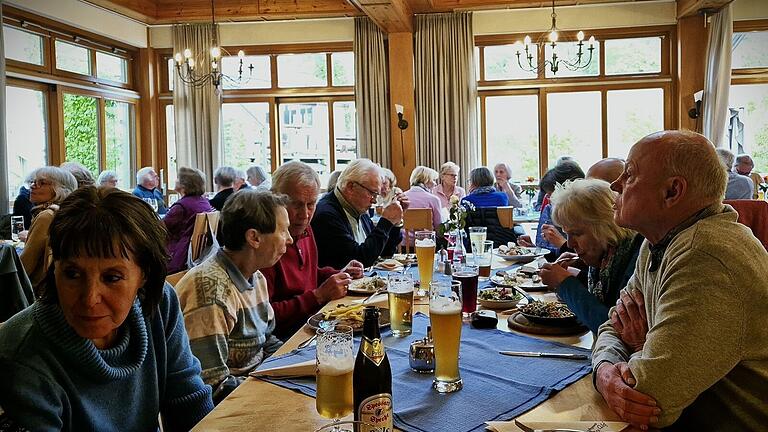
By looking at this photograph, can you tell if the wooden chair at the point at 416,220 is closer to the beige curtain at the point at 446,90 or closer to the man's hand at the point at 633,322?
the man's hand at the point at 633,322

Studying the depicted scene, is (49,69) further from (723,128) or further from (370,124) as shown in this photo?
(723,128)

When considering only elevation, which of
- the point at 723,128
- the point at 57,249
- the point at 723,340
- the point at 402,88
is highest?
the point at 402,88

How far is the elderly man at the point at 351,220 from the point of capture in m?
3.63

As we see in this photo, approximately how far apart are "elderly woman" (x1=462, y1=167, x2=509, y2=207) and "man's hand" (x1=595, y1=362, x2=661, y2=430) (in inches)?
178

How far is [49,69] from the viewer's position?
7559 mm

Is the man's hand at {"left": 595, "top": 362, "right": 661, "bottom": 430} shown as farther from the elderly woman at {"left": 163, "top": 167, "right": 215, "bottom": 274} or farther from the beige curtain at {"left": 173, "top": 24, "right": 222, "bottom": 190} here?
the beige curtain at {"left": 173, "top": 24, "right": 222, "bottom": 190}

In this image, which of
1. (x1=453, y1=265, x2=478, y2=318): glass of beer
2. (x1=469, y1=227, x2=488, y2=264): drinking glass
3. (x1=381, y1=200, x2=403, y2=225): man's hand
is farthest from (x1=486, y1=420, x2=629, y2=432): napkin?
(x1=381, y1=200, x2=403, y2=225): man's hand

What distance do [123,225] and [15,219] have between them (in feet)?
15.6

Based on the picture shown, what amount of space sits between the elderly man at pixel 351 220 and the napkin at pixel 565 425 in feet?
7.78

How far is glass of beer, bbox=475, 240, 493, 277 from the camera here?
10.3 feet

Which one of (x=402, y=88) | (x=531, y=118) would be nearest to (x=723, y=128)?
(x=531, y=118)

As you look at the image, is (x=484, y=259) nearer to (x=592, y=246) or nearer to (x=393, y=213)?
(x=393, y=213)

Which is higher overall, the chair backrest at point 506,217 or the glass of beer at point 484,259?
the chair backrest at point 506,217

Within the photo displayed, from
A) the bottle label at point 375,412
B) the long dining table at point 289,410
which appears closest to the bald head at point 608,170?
the long dining table at point 289,410
